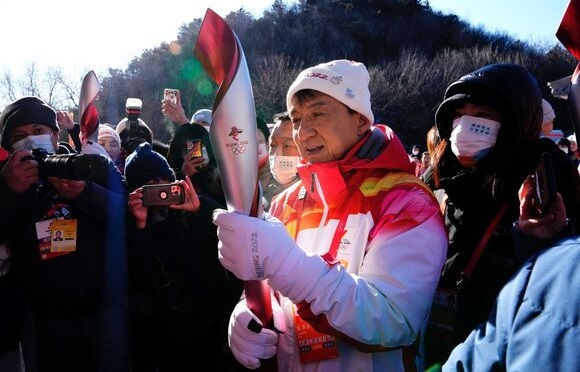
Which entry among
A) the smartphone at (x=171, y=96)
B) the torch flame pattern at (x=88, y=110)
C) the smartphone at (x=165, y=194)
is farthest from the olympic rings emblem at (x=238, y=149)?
the smartphone at (x=171, y=96)

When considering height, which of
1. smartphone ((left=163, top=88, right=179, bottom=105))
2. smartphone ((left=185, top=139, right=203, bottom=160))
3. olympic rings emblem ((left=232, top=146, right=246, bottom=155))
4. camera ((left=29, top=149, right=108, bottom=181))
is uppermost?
olympic rings emblem ((left=232, top=146, right=246, bottom=155))

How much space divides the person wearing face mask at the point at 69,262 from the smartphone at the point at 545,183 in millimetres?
1949

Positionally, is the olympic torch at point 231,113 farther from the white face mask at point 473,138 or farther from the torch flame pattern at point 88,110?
the torch flame pattern at point 88,110

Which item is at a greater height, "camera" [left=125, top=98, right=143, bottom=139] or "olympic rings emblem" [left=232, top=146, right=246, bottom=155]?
"olympic rings emblem" [left=232, top=146, right=246, bottom=155]

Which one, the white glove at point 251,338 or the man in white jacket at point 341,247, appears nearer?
the man in white jacket at point 341,247

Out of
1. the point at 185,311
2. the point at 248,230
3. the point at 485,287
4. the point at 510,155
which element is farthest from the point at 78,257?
the point at 510,155

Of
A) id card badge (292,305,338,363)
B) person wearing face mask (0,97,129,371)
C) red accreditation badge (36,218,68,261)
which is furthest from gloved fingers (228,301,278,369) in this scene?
red accreditation badge (36,218,68,261)

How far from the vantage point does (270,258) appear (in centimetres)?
132

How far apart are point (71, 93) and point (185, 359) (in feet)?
97.7

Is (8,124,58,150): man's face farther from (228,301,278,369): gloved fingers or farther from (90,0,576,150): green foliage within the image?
(90,0,576,150): green foliage

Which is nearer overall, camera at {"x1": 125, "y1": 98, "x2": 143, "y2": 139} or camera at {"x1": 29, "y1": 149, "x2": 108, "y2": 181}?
camera at {"x1": 29, "y1": 149, "x2": 108, "y2": 181}

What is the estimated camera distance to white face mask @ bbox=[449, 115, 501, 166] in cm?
187

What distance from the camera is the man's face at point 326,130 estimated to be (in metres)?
1.83

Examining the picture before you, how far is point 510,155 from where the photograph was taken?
182 cm
